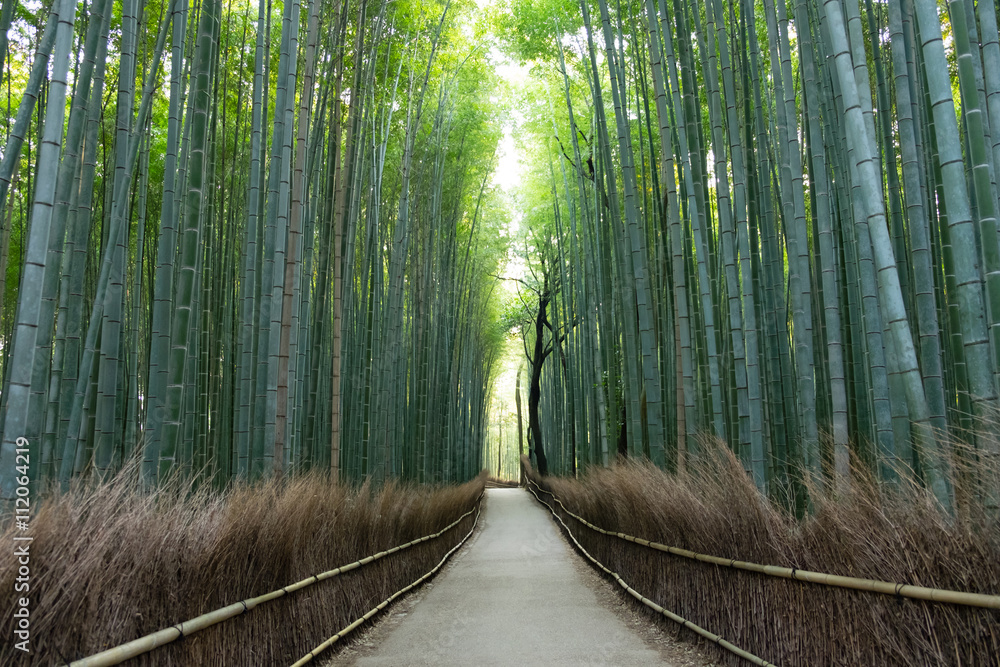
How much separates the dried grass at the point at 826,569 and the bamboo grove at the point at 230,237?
6.35ft

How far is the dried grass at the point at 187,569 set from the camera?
1400 millimetres

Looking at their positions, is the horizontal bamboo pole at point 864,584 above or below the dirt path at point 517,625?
above

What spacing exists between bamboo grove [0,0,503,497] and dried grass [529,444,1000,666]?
76.2 inches

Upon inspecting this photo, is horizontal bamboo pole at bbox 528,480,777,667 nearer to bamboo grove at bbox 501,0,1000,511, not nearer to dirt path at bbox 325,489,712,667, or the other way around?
dirt path at bbox 325,489,712,667

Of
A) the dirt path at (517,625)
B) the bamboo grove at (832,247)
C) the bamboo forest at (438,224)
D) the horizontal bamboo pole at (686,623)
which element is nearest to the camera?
the bamboo grove at (832,247)

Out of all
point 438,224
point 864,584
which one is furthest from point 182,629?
point 438,224

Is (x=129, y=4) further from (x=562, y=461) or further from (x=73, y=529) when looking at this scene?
(x=562, y=461)

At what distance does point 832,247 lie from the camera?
116 inches

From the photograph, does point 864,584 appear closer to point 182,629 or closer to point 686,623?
point 686,623

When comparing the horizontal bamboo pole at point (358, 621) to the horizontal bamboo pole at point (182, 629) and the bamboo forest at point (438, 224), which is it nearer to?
the horizontal bamboo pole at point (182, 629)

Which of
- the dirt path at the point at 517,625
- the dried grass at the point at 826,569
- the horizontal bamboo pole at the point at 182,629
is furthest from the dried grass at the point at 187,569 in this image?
the dried grass at the point at 826,569

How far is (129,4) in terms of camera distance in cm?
261

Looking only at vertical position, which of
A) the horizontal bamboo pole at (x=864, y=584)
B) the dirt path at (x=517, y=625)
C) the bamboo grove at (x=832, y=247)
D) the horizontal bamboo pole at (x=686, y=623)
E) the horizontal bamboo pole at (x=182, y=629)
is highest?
the bamboo grove at (x=832, y=247)

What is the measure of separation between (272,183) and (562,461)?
35.7 feet
